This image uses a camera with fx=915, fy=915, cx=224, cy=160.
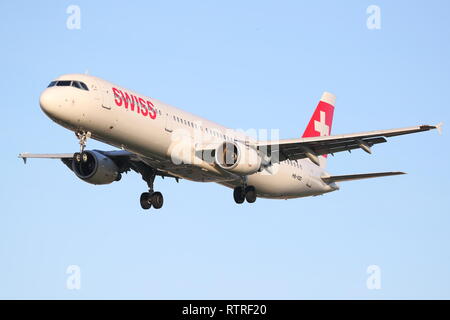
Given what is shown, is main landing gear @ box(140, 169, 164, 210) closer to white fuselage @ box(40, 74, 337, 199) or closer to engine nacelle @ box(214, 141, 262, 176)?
white fuselage @ box(40, 74, 337, 199)

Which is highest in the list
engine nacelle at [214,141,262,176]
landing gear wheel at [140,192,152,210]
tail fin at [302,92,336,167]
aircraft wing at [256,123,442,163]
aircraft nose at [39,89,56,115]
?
tail fin at [302,92,336,167]

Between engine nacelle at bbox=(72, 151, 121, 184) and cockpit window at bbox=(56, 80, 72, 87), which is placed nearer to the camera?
cockpit window at bbox=(56, 80, 72, 87)

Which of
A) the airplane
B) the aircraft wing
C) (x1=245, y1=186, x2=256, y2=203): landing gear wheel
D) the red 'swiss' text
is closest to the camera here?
the airplane

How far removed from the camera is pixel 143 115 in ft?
141

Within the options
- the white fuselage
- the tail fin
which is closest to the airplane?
the white fuselage

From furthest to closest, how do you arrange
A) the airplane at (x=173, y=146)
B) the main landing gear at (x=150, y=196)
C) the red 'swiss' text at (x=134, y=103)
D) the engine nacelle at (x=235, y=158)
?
the main landing gear at (x=150, y=196), the engine nacelle at (x=235, y=158), the red 'swiss' text at (x=134, y=103), the airplane at (x=173, y=146)

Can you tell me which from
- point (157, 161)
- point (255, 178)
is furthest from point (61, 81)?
point (255, 178)

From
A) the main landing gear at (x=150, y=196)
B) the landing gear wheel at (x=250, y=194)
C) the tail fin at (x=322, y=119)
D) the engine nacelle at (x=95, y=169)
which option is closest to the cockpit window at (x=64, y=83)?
the engine nacelle at (x=95, y=169)

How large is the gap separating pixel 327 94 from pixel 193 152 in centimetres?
2121

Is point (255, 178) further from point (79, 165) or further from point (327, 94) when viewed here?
point (327, 94)

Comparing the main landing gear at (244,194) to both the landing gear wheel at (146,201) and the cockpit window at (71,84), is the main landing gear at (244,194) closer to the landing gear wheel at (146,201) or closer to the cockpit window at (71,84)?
the landing gear wheel at (146,201)

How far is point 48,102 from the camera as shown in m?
40.8

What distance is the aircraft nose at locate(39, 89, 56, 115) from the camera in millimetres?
40750

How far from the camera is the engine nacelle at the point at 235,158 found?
148ft
